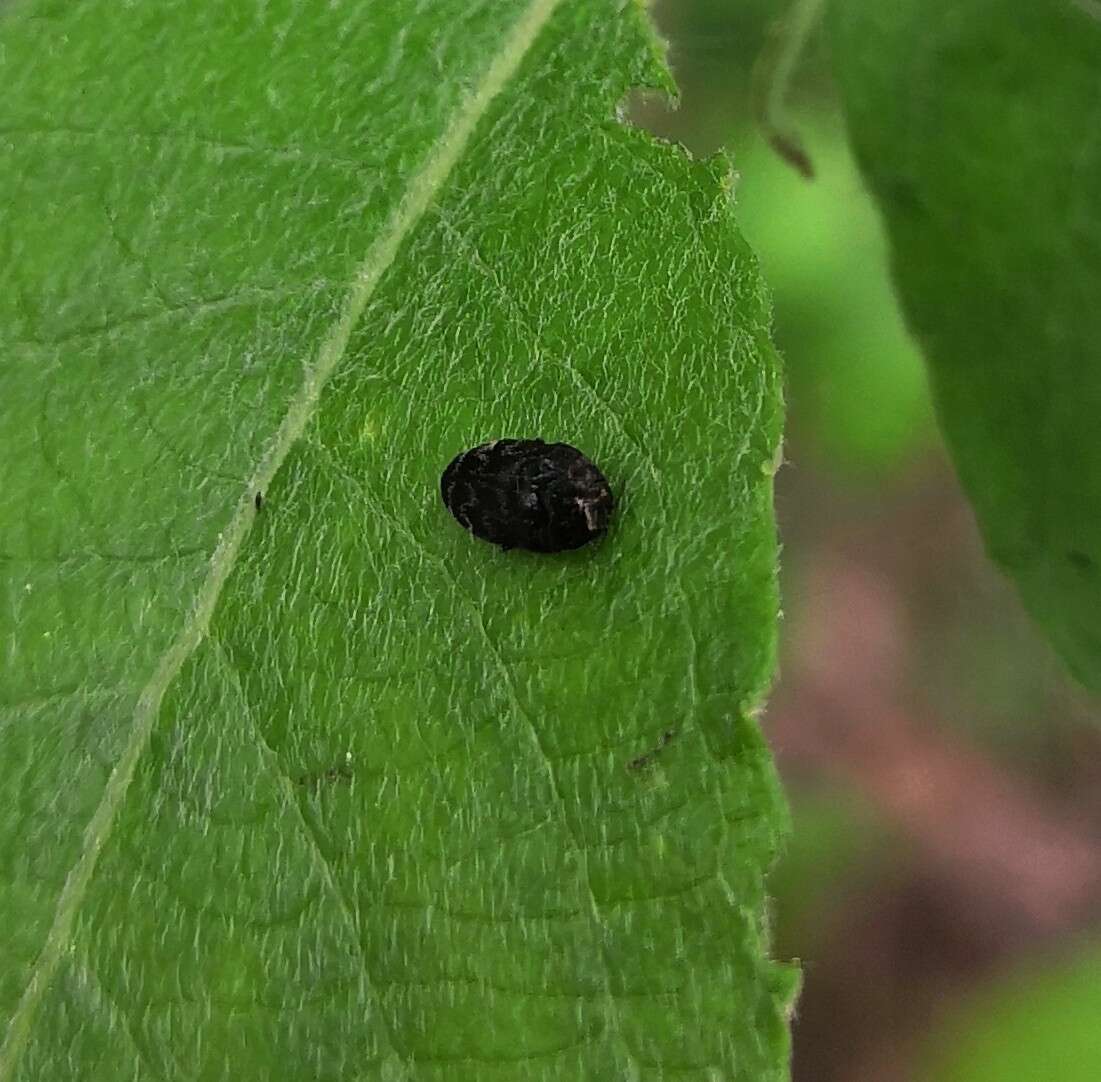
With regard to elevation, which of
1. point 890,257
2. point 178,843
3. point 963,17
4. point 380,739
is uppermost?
point 963,17

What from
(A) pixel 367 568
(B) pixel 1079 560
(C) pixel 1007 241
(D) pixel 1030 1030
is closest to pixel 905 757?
(D) pixel 1030 1030

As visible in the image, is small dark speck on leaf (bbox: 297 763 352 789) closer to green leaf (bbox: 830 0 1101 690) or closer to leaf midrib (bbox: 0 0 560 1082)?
leaf midrib (bbox: 0 0 560 1082)

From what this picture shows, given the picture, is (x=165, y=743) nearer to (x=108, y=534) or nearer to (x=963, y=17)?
(x=108, y=534)

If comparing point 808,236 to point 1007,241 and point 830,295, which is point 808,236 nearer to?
point 830,295

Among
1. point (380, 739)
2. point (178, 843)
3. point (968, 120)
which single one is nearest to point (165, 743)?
point (178, 843)

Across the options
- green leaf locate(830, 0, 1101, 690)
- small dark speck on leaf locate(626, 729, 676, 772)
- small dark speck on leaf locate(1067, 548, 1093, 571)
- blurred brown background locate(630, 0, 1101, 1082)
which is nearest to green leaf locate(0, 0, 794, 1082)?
small dark speck on leaf locate(626, 729, 676, 772)
